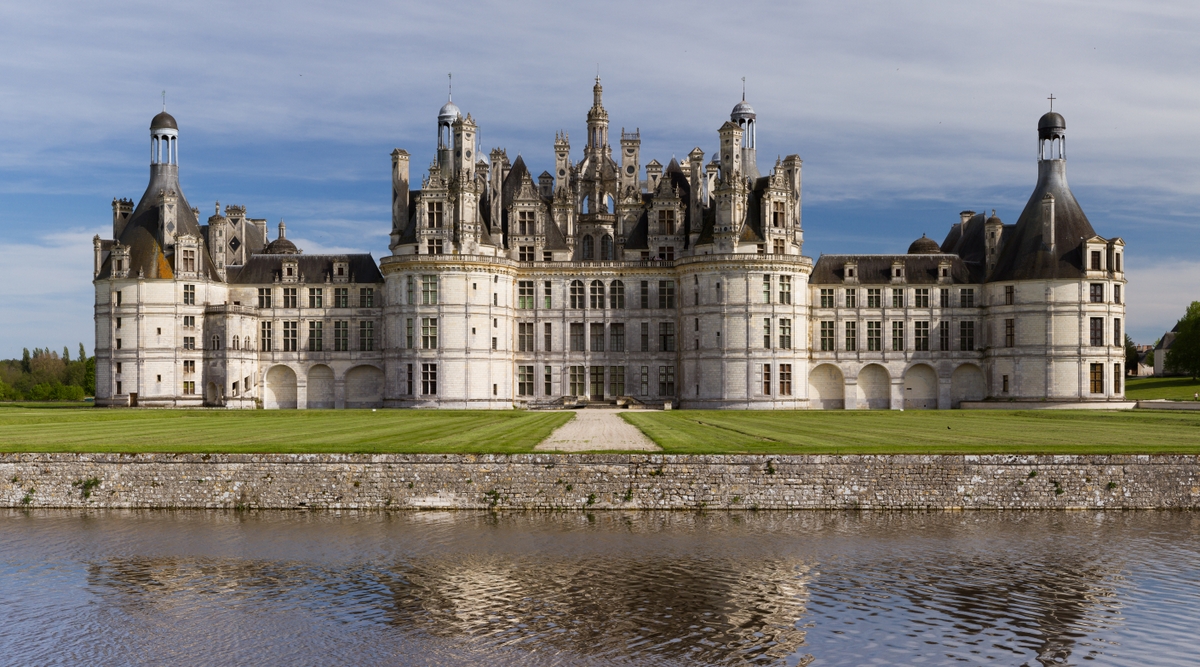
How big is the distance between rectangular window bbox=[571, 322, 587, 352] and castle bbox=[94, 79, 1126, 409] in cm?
14

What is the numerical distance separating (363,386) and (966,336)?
42.8 meters

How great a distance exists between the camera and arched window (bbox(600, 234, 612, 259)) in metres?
81.3

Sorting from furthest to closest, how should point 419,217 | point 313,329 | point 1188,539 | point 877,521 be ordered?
point 313,329
point 419,217
point 877,521
point 1188,539

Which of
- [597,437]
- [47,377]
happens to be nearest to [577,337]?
[597,437]

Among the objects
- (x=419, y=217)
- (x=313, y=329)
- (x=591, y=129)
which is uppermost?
(x=591, y=129)

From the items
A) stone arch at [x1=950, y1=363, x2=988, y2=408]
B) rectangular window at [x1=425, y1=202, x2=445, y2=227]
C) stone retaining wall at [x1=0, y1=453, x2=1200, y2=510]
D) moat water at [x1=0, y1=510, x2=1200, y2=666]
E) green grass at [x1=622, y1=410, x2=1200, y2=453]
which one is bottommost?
moat water at [x1=0, y1=510, x2=1200, y2=666]

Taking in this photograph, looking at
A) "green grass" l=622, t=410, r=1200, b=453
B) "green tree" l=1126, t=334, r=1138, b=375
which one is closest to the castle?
"green grass" l=622, t=410, r=1200, b=453

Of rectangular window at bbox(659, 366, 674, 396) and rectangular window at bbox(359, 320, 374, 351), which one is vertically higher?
rectangular window at bbox(359, 320, 374, 351)

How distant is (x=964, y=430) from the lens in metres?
47.2

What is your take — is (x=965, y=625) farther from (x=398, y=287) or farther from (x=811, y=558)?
(x=398, y=287)

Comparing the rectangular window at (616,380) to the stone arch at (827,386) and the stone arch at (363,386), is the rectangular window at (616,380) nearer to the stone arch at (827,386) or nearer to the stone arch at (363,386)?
the stone arch at (827,386)

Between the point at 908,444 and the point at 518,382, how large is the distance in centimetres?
4420

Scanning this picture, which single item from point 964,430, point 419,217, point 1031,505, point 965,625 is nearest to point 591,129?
point 419,217

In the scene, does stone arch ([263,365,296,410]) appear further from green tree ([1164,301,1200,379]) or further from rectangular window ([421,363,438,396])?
green tree ([1164,301,1200,379])
